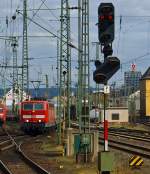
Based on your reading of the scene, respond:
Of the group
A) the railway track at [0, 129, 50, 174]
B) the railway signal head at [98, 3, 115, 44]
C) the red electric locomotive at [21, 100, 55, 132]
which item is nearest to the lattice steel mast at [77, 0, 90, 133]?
the railway track at [0, 129, 50, 174]

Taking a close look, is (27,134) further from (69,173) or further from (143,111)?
(143,111)

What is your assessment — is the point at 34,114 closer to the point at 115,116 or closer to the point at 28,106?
the point at 28,106

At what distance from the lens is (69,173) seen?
2295 cm

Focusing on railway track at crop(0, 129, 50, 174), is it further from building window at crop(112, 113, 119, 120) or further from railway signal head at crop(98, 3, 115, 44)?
building window at crop(112, 113, 119, 120)

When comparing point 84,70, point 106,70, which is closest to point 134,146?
point 84,70

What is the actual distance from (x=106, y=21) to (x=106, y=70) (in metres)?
1.23

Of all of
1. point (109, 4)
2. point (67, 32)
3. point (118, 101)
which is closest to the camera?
point (109, 4)

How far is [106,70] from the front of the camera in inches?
623

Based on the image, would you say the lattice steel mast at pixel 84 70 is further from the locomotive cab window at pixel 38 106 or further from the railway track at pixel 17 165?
the locomotive cab window at pixel 38 106

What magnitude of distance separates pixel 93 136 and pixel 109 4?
1275cm

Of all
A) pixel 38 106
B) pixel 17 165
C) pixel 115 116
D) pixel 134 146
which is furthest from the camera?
pixel 115 116

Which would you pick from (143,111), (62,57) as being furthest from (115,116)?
(62,57)

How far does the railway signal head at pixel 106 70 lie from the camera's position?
15.6 metres

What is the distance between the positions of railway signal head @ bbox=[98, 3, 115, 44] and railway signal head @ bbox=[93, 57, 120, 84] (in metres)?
0.54
